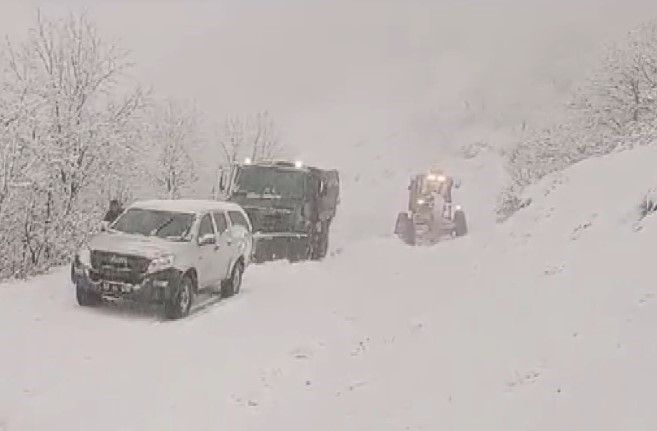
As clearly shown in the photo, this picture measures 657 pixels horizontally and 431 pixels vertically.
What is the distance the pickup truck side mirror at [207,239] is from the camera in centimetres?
1374

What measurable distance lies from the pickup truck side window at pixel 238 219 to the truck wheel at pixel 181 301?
2.84 m

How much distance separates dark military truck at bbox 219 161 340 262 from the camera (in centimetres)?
2066

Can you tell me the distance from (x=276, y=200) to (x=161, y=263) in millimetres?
8309

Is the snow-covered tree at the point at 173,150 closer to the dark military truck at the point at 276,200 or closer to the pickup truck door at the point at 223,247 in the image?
the dark military truck at the point at 276,200

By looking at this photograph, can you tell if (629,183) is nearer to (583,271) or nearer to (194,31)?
(583,271)

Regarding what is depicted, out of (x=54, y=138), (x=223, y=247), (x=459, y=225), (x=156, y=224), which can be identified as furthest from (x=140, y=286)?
(x=459, y=225)

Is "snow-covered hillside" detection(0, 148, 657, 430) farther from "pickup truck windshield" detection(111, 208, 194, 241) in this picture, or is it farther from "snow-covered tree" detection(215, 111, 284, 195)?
"snow-covered tree" detection(215, 111, 284, 195)

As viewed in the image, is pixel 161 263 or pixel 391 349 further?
pixel 161 263

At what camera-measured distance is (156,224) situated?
549 inches

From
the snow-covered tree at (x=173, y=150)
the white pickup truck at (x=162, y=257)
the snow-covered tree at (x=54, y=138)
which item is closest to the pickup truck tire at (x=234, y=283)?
the white pickup truck at (x=162, y=257)

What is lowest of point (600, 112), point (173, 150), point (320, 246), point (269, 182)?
point (320, 246)

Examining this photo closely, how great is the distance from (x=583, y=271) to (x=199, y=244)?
20.6 feet

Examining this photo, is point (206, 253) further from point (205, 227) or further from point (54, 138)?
point (54, 138)

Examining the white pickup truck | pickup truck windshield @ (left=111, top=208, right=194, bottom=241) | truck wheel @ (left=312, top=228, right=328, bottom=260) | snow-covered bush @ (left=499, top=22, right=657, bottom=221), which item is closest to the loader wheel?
snow-covered bush @ (left=499, top=22, right=657, bottom=221)
